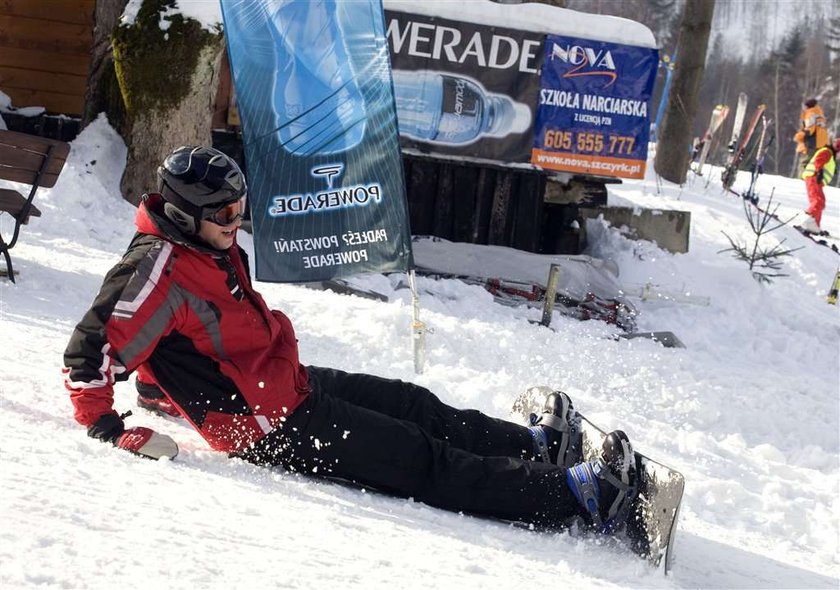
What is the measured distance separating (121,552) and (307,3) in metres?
4.00

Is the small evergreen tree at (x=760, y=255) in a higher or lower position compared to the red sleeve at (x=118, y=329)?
lower

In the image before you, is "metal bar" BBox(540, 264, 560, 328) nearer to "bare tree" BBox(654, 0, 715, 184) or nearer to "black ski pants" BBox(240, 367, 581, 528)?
"black ski pants" BBox(240, 367, 581, 528)

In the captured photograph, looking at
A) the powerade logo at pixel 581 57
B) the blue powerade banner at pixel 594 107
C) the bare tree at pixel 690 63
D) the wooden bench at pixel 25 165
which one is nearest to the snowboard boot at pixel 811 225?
the bare tree at pixel 690 63

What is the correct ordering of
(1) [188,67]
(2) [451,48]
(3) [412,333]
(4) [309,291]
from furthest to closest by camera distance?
1. (2) [451,48]
2. (1) [188,67]
3. (4) [309,291]
4. (3) [412,333]

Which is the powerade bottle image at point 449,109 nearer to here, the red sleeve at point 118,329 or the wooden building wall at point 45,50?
the wooden building wall at point 45,50

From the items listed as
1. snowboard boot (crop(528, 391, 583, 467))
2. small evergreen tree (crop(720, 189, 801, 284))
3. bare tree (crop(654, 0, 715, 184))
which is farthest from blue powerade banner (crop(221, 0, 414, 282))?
bare tree (crop(654, 0, 715, 184))

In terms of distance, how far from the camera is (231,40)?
5.74 meters

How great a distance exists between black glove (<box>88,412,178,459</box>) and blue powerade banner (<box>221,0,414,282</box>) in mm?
2555

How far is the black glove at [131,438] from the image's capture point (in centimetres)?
334

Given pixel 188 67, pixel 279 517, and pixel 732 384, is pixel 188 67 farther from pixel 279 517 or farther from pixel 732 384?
pixel 279 517

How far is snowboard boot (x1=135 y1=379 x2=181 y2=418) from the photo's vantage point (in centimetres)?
396

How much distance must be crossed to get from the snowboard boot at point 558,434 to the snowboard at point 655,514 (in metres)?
0.42

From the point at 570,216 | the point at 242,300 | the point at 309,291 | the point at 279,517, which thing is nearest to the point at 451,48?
the point at 570,216

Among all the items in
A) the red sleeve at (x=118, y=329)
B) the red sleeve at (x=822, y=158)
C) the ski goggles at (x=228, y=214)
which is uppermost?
the ski goggles at (x=228, y=214)
